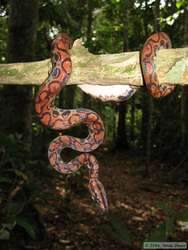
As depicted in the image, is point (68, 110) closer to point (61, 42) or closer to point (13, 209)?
point (61, 42)

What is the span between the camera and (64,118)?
9.04 feet

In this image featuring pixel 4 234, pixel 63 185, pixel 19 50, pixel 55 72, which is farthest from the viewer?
pixel 63 185

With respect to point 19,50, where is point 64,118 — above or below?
below

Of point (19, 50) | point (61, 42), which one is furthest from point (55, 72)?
point (19, 50)

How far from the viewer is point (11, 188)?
5.20 meters

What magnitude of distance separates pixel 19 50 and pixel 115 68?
11.5 ft

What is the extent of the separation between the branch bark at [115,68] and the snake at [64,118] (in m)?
0.11

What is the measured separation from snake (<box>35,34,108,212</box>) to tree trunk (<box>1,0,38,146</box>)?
2.92 meters

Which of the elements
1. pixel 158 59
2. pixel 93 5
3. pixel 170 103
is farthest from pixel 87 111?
pixel 93 5

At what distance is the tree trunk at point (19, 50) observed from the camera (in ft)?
18.9

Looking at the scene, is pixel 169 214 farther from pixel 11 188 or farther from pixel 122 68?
pixel 11 188

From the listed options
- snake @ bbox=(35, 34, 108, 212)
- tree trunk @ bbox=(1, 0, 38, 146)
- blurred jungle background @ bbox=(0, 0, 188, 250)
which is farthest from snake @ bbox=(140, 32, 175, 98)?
tree trunk @ bbox=(1, 0, 38, 146)

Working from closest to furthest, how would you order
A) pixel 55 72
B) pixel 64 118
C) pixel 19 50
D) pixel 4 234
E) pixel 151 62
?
pixel 151 62
pixel 55 72
pixel 64 118
pixel 4 234
pixel 19 50

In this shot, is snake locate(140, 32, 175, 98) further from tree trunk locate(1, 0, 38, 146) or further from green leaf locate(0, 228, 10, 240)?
tree trunk locate(1, 0, 38, 146)
